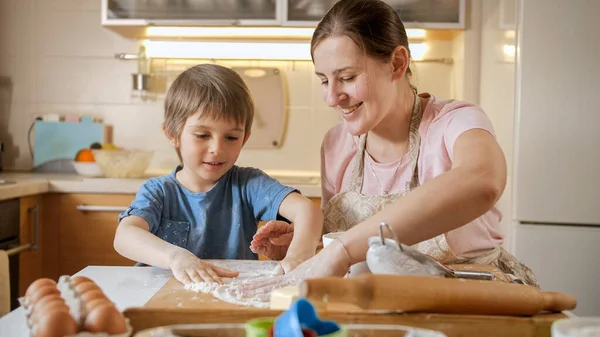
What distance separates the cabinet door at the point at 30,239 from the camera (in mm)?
2564

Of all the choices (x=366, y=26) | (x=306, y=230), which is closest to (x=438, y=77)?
(x=366, y=26)

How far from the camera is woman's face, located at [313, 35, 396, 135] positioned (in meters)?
1.37

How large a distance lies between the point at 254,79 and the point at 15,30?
3.84 ft

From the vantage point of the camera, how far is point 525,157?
2.39 metres

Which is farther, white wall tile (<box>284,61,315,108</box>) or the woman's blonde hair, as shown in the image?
white wall tile (<box>284,61,315,108</box>)

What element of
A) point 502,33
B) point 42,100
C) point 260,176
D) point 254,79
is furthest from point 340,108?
point 42,100

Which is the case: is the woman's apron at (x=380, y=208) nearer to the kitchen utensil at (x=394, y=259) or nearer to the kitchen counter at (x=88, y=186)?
the kitchen utensil at (x=394, y=259)

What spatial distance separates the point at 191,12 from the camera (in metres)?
2.85

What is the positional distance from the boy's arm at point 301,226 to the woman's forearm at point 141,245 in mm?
211

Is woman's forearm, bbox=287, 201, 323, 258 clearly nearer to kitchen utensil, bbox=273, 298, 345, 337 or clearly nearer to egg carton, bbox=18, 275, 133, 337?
egg carton, bbox=18, 275, 133, 337

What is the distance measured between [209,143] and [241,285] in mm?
535

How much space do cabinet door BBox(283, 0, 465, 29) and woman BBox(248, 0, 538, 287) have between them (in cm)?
125

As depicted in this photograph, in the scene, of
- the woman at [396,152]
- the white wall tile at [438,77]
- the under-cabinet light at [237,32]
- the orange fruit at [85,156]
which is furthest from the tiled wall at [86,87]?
the woman at [396,152]

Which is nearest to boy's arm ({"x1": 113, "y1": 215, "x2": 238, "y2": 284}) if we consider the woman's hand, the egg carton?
the woman's hand
